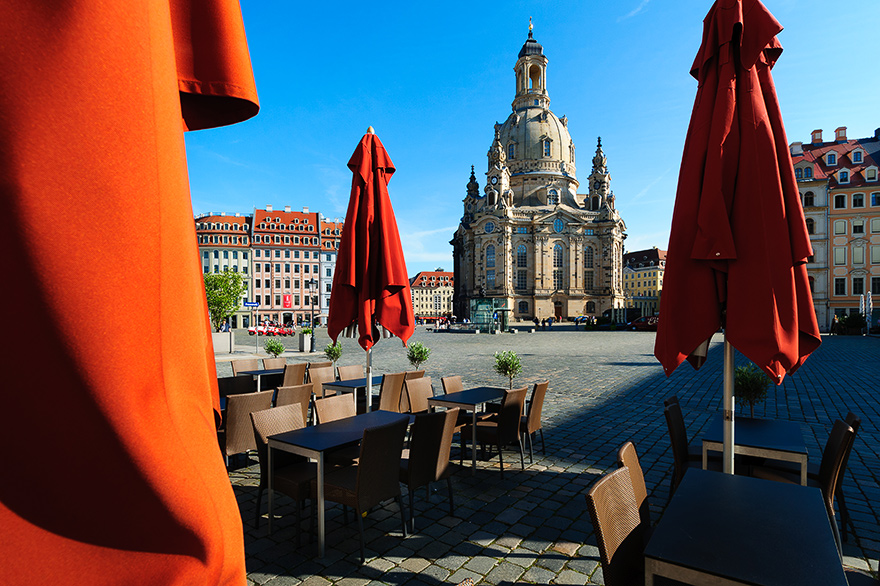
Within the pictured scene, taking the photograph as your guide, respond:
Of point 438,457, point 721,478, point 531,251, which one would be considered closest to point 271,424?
point 438,457

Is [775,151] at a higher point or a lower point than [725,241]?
higher

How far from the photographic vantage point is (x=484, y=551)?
4.18 m

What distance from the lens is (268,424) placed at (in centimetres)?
498

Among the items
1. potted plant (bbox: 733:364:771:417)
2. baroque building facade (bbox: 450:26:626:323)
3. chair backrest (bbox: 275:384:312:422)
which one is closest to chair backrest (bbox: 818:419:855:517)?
potted plant (bbox: 733:364:771:417)

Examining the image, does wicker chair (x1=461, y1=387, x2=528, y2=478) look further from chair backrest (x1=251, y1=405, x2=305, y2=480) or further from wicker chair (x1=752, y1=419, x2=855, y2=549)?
wicker chair (x1=752, y1=419, x2=855, y2=549)

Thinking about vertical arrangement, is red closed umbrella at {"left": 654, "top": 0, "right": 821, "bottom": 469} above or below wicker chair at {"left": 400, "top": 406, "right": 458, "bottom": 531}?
above

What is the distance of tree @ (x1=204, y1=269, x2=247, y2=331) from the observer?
131ft

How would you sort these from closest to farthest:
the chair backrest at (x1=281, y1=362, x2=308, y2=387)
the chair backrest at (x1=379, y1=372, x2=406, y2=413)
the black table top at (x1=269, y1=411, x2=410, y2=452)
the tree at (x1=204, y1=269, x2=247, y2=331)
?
the black table top at (x1=269, y1=411, x2=410, y2=452), the chair backrest at (x1=379, y1=372, x2=406, y2=413), the chair backrest at (x1=281, y1=362, x2=308, y2=387), the tree at (x1=204, y1=269, x2=247, y2=331)

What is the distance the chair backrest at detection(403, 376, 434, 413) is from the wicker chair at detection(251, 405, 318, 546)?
227cm

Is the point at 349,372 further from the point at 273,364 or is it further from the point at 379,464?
the point at 379,464

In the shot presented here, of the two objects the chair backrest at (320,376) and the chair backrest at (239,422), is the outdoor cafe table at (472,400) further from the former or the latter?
the chair backrest at (320,376)

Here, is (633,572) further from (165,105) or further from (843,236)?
(843,236)

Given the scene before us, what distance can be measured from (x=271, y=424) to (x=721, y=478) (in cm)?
403

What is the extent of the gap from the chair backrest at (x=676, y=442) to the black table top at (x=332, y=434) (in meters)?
2.54
